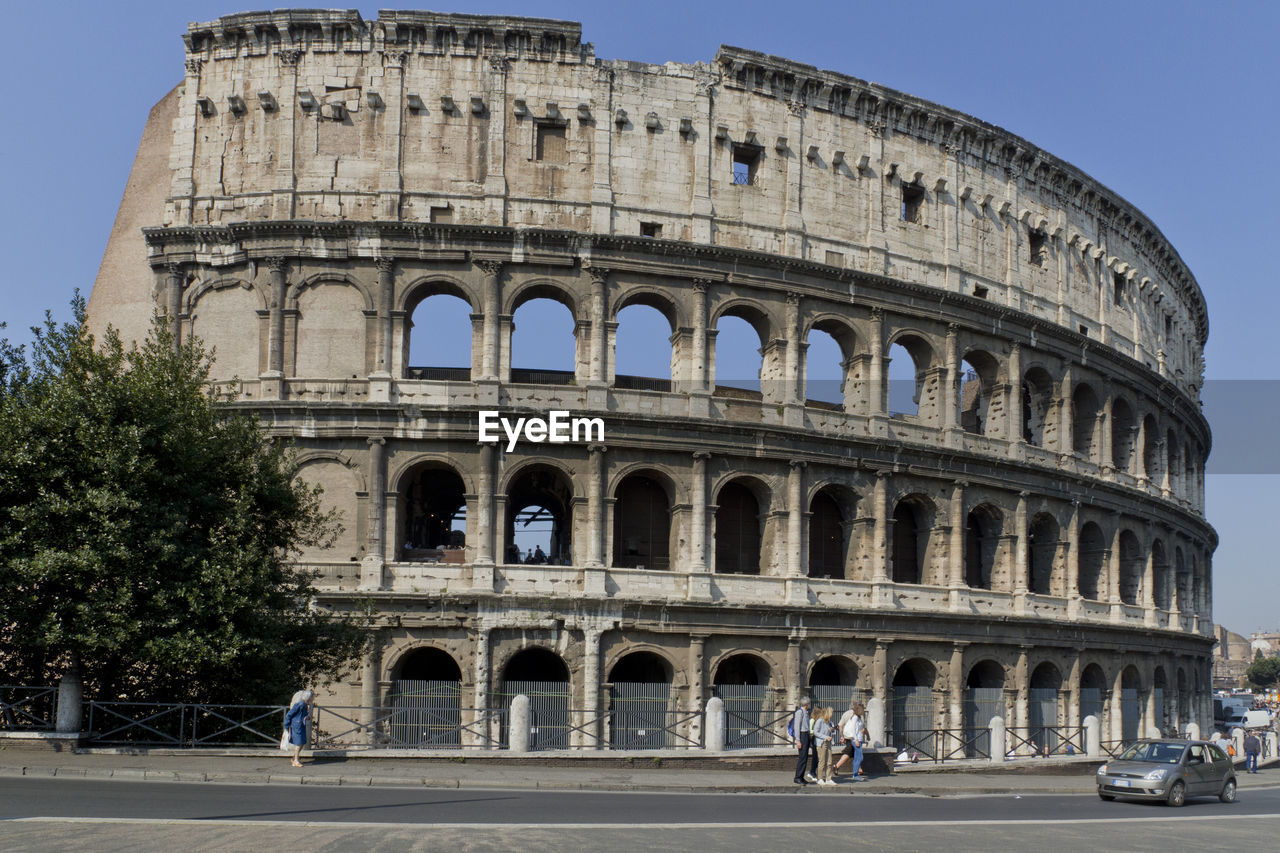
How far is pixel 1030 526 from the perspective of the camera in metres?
36.1

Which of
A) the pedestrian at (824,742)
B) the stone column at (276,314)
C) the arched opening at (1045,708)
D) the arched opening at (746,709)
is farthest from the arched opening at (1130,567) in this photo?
the stone column at (276,314)

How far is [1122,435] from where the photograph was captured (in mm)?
39938

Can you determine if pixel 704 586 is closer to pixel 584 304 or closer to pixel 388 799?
pixel 584 304

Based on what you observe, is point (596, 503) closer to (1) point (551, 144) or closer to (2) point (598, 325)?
(2) point (598, 325)

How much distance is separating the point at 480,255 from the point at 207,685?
11.7 meters

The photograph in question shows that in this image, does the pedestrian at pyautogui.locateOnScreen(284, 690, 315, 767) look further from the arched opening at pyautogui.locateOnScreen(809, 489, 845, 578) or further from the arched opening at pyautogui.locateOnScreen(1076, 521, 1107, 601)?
the arched opening at pyautogui.locateOnScreen(1076, 521, 1107, 601)

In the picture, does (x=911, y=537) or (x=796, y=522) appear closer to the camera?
(x=796, y=522)

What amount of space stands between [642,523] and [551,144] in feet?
30.5

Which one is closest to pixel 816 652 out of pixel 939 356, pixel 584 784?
pixel 939 356

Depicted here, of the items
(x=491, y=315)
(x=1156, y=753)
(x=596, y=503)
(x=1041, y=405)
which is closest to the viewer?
(x=1156, y=753)

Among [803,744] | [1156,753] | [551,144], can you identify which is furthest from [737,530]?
[1156,753]

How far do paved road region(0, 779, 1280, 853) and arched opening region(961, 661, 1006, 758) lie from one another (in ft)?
34.6

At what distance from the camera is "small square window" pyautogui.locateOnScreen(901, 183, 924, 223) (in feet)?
110

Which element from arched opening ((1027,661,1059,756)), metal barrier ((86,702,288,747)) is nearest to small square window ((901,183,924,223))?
arched opening ((1027,661,1059,756))
